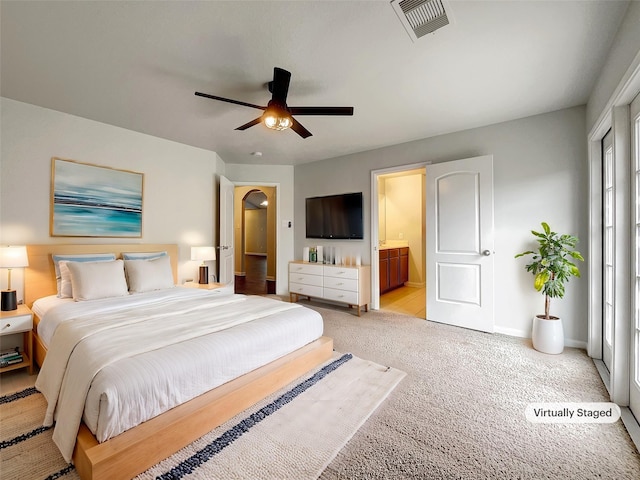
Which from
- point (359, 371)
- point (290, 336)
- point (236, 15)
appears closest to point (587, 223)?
point (359, 371)

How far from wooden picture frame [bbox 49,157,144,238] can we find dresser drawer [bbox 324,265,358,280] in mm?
2661

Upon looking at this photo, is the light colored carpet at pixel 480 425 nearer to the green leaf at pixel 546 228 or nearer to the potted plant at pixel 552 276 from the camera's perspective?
the potted plant at pixel 552 276

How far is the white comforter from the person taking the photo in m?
1.34

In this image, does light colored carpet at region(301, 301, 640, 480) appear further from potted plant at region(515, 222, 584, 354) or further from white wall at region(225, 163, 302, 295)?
white wall at region(225, 163, 302, 295)

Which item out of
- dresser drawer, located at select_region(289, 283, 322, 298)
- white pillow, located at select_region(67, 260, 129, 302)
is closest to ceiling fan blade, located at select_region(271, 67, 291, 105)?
white pillow, located at select_region(67, 260, 129, 302)

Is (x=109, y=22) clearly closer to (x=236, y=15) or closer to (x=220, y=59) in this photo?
(x=220, y=59)

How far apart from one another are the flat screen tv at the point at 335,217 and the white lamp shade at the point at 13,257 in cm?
358

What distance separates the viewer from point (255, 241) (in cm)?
1052

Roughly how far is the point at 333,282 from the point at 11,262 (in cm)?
355

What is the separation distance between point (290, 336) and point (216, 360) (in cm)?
63

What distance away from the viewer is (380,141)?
4.05 meters

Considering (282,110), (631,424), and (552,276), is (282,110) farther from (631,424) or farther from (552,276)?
(631,424)

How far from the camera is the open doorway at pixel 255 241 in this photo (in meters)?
6.62

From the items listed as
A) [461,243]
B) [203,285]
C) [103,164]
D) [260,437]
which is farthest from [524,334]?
[103,164]
